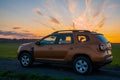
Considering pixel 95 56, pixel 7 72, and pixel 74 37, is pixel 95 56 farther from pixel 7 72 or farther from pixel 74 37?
pixel 7 72

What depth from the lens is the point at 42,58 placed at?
45.2 ft

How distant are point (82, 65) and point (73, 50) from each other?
0.88 meters

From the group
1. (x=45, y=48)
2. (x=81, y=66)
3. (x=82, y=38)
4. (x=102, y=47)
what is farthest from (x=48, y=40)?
(x=102, y=47)

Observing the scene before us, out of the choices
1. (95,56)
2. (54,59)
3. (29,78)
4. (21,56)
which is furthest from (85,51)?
(21,56)

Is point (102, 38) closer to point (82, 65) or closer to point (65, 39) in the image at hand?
point (82, 65)

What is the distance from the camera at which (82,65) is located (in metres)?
12.3

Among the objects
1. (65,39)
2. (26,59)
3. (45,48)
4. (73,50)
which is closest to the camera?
(73,50)

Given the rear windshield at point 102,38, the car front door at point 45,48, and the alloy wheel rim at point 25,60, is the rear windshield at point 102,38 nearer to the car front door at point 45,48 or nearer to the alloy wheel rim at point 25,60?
the car front door at point 45,48

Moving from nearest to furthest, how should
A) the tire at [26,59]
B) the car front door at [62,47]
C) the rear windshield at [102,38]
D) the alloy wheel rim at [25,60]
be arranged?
the rear windshield at [102,38] < the car front door at [62,47] < the tire at [26,59] < the alloy wheel rim at [25,60]

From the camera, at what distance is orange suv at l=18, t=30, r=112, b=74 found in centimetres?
1216

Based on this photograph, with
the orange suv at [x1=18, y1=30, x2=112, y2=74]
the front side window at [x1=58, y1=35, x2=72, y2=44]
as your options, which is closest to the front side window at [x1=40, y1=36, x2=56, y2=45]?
the orange suv at [x1=18, y1=30, x2=112, y2=74]

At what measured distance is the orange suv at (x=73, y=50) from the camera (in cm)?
1216

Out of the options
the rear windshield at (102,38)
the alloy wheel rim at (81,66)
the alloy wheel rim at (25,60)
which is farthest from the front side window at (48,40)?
the rear windshield at (102,38)

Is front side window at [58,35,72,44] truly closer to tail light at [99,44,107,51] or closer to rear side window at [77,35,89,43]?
rear side window at [77,35,89,43]
